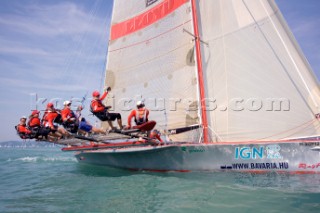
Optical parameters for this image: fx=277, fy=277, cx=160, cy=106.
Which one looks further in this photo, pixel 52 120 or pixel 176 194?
pixel 52 120

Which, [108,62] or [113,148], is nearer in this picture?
[113,148]

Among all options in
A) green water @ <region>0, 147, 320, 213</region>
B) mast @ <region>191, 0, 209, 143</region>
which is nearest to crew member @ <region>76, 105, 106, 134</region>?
green water @ <region>0, 147, 320, 213</region>

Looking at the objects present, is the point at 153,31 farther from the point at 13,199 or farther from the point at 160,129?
the point at 13,199

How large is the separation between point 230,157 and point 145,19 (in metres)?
8.44

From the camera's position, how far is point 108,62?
49.4 feet

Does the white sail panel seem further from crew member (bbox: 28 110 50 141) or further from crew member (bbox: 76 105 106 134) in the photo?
crew member (bbox: 28 110 50 141)

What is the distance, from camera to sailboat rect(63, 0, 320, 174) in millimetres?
9203

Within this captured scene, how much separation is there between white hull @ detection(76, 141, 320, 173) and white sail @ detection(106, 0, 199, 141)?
1.62 m

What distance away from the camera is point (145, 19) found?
1415cm

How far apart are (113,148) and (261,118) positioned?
6.27m

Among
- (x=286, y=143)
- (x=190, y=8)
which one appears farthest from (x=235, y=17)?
(x=286, y=143)

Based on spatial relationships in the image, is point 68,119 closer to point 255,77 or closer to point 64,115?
point 64,115

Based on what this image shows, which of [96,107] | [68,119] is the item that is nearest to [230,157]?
[96,107]

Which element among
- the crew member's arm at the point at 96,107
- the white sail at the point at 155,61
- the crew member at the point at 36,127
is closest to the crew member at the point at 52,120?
the crew member at the point at 36,127
